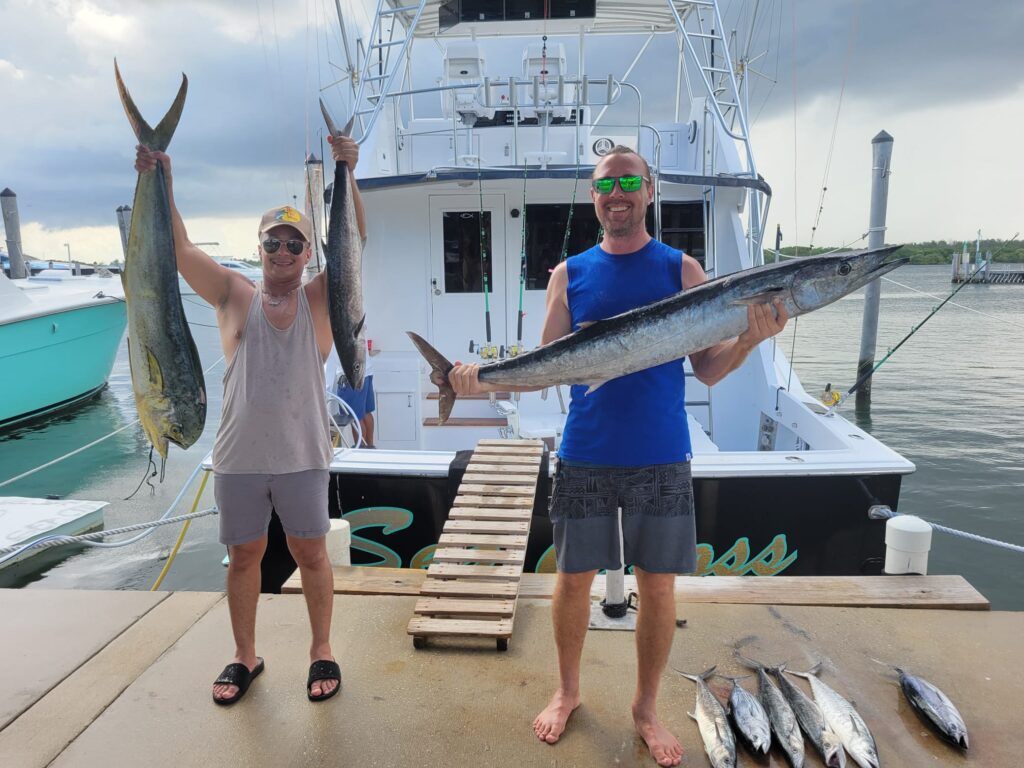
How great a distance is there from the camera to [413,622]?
2.94m

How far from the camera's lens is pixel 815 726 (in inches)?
90.5

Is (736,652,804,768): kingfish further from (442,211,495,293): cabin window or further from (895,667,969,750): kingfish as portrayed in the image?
(442,211,495,293): cabin window

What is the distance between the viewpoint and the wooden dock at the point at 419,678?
7.43ft

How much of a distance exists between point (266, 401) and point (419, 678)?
126 centimetres

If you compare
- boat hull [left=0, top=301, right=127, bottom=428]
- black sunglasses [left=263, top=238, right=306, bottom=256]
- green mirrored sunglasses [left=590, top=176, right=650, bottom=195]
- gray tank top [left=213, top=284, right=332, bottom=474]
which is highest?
green mirrored sunglasses [left=590, top=176, right=650, bottom=195]

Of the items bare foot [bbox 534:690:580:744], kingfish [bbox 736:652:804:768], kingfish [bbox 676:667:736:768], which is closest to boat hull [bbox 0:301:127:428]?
Answer: bare foot [bbox 534:690:580:744]

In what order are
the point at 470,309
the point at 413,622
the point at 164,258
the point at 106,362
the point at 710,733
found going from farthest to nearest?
1. the point at 106,362
2. the point at 470,309
3. the point at 413,622
4. the point at 710,733
5. the point at 164,258

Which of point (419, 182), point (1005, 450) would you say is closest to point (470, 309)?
point (419, 182)

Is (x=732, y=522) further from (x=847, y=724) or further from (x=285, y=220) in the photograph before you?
(x=285, y=220)

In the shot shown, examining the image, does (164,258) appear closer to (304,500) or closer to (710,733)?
(304,500)

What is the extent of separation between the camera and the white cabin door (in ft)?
22.2

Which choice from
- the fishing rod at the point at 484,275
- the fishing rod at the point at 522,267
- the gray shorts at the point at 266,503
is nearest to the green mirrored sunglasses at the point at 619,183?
the gray shorts at the point at 266,503

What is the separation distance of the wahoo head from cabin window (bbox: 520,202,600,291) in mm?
4688

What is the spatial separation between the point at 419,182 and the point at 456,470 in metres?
2.93
